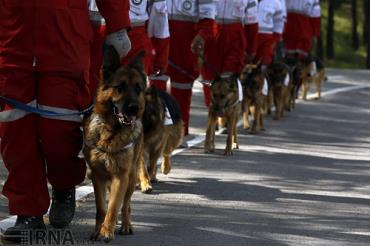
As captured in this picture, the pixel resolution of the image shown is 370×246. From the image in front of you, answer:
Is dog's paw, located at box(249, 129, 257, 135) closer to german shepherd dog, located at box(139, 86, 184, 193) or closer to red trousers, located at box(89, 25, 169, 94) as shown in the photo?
red trousers, located at box(89, 25, 169, 94)

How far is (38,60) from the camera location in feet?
19.5

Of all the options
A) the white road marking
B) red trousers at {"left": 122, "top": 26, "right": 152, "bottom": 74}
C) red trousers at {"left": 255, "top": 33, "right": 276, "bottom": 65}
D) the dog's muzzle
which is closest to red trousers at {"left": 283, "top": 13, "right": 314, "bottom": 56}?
the white road marking

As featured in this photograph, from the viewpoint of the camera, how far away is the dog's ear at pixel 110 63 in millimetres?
6125

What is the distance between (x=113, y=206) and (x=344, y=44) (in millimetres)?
47550

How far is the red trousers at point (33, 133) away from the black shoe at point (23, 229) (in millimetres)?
59

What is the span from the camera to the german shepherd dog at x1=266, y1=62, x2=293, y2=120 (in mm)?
15719

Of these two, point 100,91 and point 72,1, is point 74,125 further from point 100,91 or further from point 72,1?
point 72,1

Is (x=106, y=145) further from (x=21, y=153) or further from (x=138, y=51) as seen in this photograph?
(x=138, y=51)

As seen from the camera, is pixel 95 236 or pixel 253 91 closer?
pixel 95 236

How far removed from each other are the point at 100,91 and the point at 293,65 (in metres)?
11.7

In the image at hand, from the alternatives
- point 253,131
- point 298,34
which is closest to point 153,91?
point 253,131

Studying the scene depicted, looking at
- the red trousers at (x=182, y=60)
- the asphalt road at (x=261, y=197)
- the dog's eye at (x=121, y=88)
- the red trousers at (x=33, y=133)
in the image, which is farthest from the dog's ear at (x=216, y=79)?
the dog's eye at (x=121, y=88)

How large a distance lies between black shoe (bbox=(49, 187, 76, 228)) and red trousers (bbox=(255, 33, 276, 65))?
8693 mm

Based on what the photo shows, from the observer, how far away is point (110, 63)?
6152 mm
